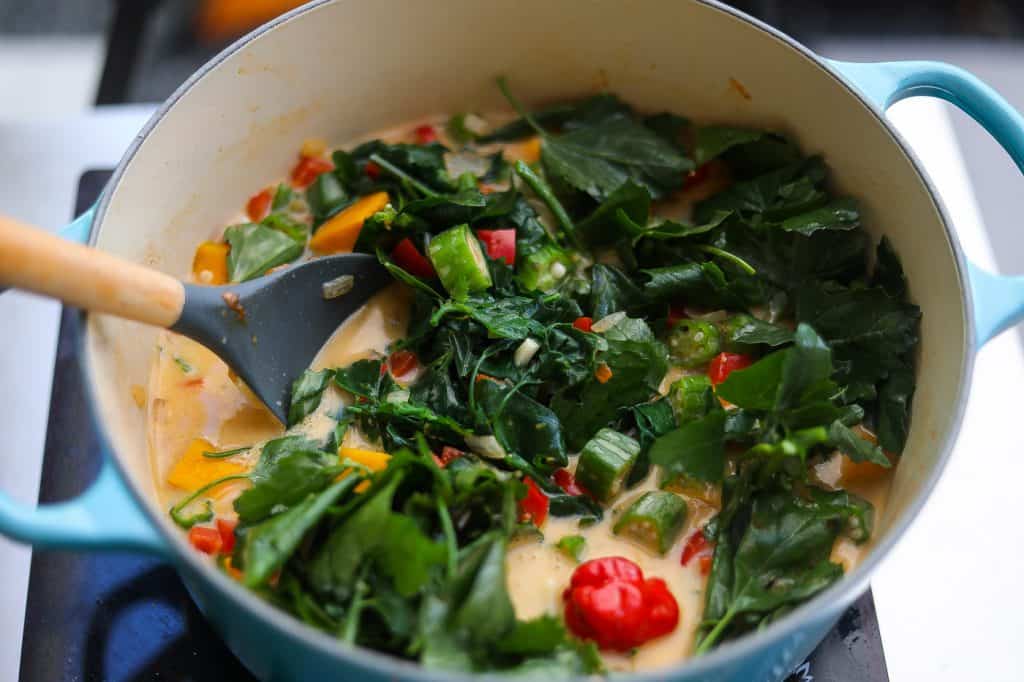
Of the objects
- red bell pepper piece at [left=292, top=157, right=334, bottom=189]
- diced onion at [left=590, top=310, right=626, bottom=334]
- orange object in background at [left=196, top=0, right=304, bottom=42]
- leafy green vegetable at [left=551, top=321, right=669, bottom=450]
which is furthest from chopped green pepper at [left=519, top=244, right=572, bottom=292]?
orange object in background at [left=196, top=0, right=304, bottom=42]

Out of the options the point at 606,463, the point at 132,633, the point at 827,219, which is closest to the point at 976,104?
the point at 827,219

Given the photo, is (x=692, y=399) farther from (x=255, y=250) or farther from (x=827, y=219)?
(x=255, y=250)

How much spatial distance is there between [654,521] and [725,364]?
0.40 m

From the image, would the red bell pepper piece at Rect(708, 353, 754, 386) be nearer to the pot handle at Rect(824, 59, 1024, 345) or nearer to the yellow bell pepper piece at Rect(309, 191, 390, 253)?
the pot handle at Rect(824, 59, 1024, 345)

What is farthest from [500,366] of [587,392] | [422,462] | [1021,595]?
[1021,595]

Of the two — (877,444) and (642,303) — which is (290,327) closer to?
(642,303)

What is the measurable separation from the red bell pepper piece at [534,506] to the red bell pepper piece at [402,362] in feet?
1.20

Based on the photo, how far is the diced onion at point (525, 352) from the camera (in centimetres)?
195

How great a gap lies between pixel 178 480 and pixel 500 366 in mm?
617

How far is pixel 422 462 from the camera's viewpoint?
1.69 metres

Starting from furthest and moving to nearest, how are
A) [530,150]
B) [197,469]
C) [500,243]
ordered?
1. [530,150]
2. [500,243]
3. [197,469]

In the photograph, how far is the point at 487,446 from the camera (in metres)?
1.84

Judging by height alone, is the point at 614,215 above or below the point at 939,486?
above

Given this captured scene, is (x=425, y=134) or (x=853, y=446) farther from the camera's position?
(x=425, y=134)
